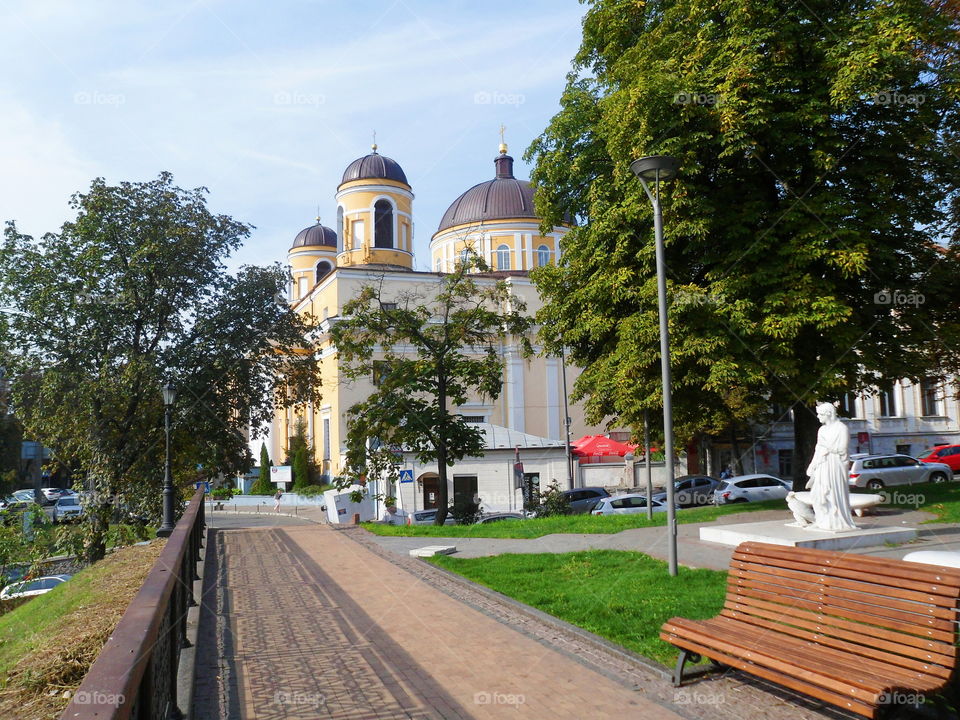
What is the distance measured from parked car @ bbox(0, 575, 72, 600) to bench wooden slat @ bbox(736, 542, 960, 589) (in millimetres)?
17676

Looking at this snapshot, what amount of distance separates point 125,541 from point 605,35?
17591 millimetres

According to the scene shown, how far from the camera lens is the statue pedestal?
11.1 meters

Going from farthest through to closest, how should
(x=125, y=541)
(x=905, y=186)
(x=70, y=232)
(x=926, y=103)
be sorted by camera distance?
(x=70, y=232), (x=125, y=541), (x=905, y=186), (x=926, y=103)

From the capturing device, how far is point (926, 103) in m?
15.9

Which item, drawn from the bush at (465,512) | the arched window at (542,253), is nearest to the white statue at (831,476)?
the bush at (465,512)

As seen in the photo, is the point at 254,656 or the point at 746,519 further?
the point at 746,519

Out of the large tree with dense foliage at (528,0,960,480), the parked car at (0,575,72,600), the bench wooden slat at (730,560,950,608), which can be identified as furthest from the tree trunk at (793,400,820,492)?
the parked car at (0,575,72,600)

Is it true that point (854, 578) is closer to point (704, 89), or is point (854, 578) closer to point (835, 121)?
point (704, 89)

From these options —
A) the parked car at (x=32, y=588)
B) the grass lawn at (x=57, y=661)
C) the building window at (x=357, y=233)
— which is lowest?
the parked car at (x=32, y=588)

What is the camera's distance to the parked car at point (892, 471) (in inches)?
1091

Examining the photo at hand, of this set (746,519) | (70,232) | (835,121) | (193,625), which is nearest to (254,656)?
(193,625)

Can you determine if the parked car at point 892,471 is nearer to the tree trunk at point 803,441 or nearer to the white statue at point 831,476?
the tree trunk at point 803,441

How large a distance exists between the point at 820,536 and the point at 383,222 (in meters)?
45.0

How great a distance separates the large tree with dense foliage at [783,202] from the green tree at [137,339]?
444 inches
